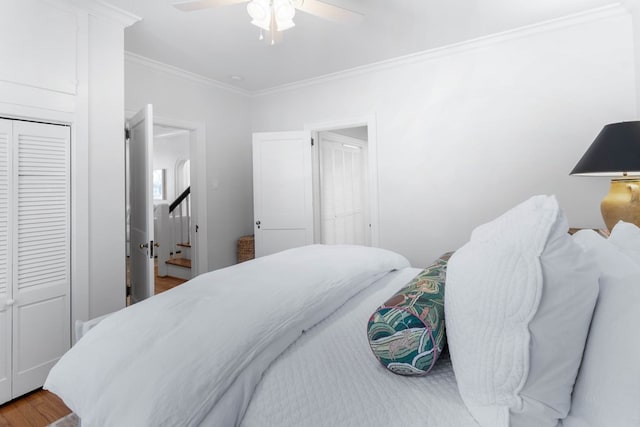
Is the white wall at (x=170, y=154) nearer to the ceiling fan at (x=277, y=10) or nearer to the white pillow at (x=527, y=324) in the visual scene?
the ceiling fan at (x=277, y=10)

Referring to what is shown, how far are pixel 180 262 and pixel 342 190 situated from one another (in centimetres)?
267

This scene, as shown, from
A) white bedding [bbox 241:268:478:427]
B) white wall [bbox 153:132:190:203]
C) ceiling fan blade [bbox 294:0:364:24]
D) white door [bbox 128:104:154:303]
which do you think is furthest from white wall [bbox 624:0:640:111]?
white wall [bbox 153:132:190:203]

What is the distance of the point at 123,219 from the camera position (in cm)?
254

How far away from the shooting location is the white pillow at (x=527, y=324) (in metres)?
0.69

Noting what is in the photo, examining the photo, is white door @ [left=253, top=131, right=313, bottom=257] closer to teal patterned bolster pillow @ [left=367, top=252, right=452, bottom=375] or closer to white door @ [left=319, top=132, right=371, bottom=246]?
white door @ [left=319, top=132, right=371, bottom=246]

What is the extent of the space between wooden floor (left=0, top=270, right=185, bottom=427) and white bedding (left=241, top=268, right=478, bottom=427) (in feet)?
5.84

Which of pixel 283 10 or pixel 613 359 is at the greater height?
pixel 283 10

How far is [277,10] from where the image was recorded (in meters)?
1.82

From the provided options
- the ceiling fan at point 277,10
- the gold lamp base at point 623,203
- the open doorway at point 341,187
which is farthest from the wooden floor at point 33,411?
the gold lamp base at point 623,203

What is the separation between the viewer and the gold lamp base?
6.21 feet

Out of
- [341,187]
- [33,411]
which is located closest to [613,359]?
[33,411]

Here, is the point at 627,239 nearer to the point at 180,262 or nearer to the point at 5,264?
the point at 5,264

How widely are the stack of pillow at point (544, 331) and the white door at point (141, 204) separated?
2.34 meters

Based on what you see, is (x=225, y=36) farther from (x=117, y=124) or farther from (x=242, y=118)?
(x=242, y=118)
